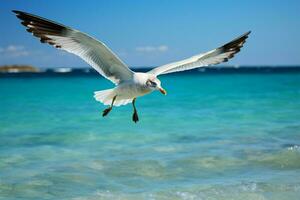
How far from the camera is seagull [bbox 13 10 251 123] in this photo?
711cm

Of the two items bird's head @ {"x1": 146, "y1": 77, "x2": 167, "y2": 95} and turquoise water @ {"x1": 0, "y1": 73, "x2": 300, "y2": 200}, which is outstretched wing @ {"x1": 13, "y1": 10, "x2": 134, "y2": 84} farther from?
turquoise water @ {"x1": 0, "y1": 73, "x2": 300, "y2": 200}

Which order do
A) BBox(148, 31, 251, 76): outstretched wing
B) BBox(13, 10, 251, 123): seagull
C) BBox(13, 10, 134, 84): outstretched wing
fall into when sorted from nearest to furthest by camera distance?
BBox(13, 10, 134, 84): outstretched wing, BBox(13, 10, 251, 123): seagull, BBox(148, 31, 251, 76): outstretched wing

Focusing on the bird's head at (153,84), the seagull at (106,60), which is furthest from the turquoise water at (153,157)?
the bird's head at (153,84)

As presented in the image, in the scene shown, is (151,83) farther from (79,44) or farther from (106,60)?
(79,44)

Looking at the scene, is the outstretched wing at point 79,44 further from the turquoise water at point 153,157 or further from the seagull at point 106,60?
the turquoise water at point 153,157

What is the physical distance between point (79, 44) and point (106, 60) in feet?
1.64

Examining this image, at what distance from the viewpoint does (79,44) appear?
751 cm

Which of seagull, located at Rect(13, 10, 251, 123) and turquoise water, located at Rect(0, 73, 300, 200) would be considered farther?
turquoise water, located at Rect(0, 73, 300, 200)

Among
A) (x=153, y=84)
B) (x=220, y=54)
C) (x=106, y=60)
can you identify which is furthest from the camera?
(x=220, y=54)

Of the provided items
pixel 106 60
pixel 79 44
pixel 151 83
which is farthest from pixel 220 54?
pixel 79 44

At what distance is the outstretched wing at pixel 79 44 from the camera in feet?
23.0

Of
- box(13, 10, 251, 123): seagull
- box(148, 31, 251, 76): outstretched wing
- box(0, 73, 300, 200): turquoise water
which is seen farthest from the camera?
box(148, 31, 251, 76): outstretched wing

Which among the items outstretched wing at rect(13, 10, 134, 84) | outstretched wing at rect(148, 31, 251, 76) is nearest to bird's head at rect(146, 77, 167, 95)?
outstretched wing at rect(13, 10, 134, 84)

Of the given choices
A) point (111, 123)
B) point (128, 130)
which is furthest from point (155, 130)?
point (111, 123)
